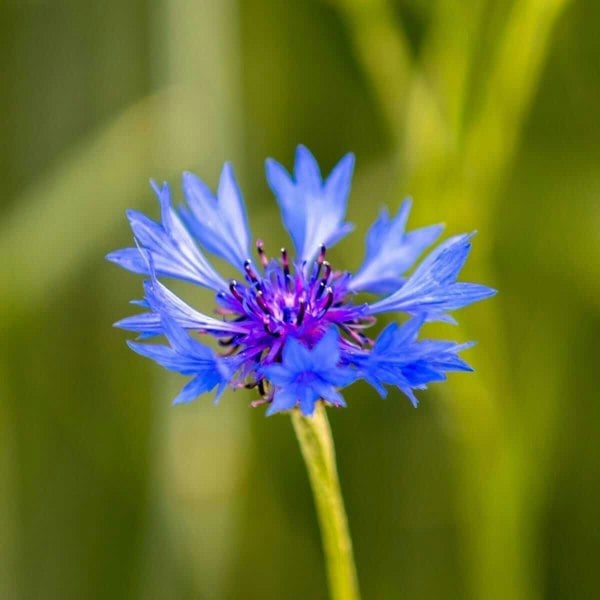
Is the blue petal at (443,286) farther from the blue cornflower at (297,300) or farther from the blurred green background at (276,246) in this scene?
the blurred green background at (276,246)

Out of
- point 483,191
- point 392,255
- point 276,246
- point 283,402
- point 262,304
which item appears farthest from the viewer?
point 276,246

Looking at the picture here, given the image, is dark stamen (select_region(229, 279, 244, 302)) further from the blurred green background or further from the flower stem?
the blurred green background

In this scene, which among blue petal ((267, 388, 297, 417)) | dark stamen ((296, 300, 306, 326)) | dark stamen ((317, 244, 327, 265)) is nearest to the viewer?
blue petal ((267, 388, 297, 417))

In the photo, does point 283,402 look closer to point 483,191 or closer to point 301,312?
point 301,312

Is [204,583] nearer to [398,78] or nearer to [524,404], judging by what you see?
[524,404]

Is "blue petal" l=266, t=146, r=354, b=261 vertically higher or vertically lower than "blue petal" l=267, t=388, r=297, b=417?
higher

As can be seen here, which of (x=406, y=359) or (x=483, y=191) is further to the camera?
(x=483, y=191)

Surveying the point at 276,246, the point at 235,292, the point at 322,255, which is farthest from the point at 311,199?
the point at 276,246

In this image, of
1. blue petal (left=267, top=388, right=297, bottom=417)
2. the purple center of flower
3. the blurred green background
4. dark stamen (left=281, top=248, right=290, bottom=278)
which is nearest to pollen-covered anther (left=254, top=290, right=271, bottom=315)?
the purple center of flower
